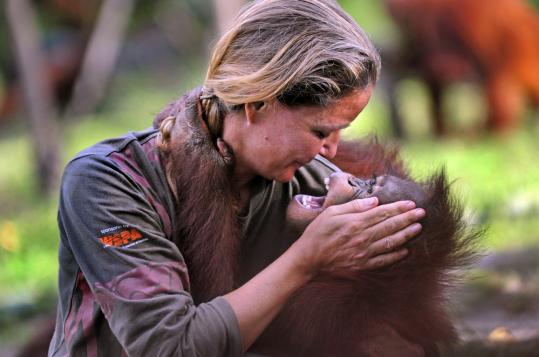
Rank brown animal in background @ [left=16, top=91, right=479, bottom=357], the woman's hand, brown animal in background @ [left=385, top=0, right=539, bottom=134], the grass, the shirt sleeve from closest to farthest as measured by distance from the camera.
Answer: the shirt sleeve, the woman's hand, brown animal in background @ [left=16, top=91, right=479, bottom=357], the grass, brown animal in background @ [left=385, top=0, right=539, bottom=134]

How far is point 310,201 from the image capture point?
8.44 feet

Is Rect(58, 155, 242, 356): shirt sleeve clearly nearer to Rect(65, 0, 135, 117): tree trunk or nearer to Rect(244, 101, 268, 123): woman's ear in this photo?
Rect(244, 101, 268, 123): woman's ear

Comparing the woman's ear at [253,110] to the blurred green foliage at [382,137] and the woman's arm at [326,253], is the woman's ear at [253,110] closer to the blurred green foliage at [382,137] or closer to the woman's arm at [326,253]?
the woman's arm at [326,253]

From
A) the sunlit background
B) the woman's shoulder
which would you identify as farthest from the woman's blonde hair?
the sunlit background

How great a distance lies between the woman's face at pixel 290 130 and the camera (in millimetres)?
2285

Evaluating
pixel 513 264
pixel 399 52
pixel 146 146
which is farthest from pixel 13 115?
pixel 146 146

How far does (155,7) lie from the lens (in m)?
11.9

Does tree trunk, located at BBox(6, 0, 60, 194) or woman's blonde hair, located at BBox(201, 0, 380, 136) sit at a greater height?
woman's blonde hair, located at BBox(201, 0, 380, 136)

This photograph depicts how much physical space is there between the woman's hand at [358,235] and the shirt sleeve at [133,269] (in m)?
0.27

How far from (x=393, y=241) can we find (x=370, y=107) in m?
7.72

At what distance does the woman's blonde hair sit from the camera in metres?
2.22

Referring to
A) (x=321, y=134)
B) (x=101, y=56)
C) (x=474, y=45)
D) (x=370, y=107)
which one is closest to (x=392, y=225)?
(x=321, y=134)

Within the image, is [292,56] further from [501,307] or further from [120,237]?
[501,307]

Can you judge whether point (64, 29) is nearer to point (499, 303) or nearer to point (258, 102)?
point (499, 303)
